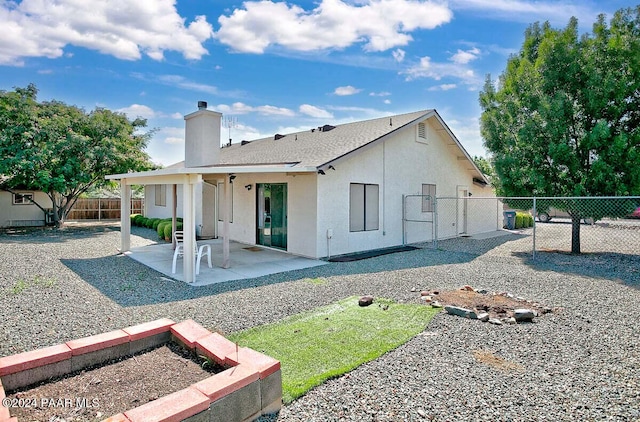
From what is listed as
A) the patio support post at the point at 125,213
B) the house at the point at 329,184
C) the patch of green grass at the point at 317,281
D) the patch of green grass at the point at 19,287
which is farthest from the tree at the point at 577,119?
the patch of green grass at the point at 19,287

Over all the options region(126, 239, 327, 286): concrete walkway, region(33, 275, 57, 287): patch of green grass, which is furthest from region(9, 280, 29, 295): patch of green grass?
region(126, 239, 327, 286): concrete walkway

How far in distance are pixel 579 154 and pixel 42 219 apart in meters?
27.1

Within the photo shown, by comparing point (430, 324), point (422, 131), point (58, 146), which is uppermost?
point (422, 131)

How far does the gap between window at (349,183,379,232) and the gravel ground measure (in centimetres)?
144

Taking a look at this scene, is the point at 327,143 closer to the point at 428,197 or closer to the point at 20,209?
the point at 428,197

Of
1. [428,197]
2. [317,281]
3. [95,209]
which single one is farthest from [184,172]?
[95,209]

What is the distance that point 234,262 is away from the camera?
9.86 m

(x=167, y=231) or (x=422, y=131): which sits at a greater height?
(x=422, y=131)

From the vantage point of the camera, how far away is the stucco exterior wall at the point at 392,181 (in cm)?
1073

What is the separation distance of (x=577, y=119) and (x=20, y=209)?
27.7 meters

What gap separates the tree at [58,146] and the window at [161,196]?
4.83 feet

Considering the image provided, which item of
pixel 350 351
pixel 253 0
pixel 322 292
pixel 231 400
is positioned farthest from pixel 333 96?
pixel 231 400

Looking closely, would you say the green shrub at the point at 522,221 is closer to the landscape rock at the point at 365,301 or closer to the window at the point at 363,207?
the window at the point at 363,207

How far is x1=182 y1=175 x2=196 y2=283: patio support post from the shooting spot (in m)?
7.53
